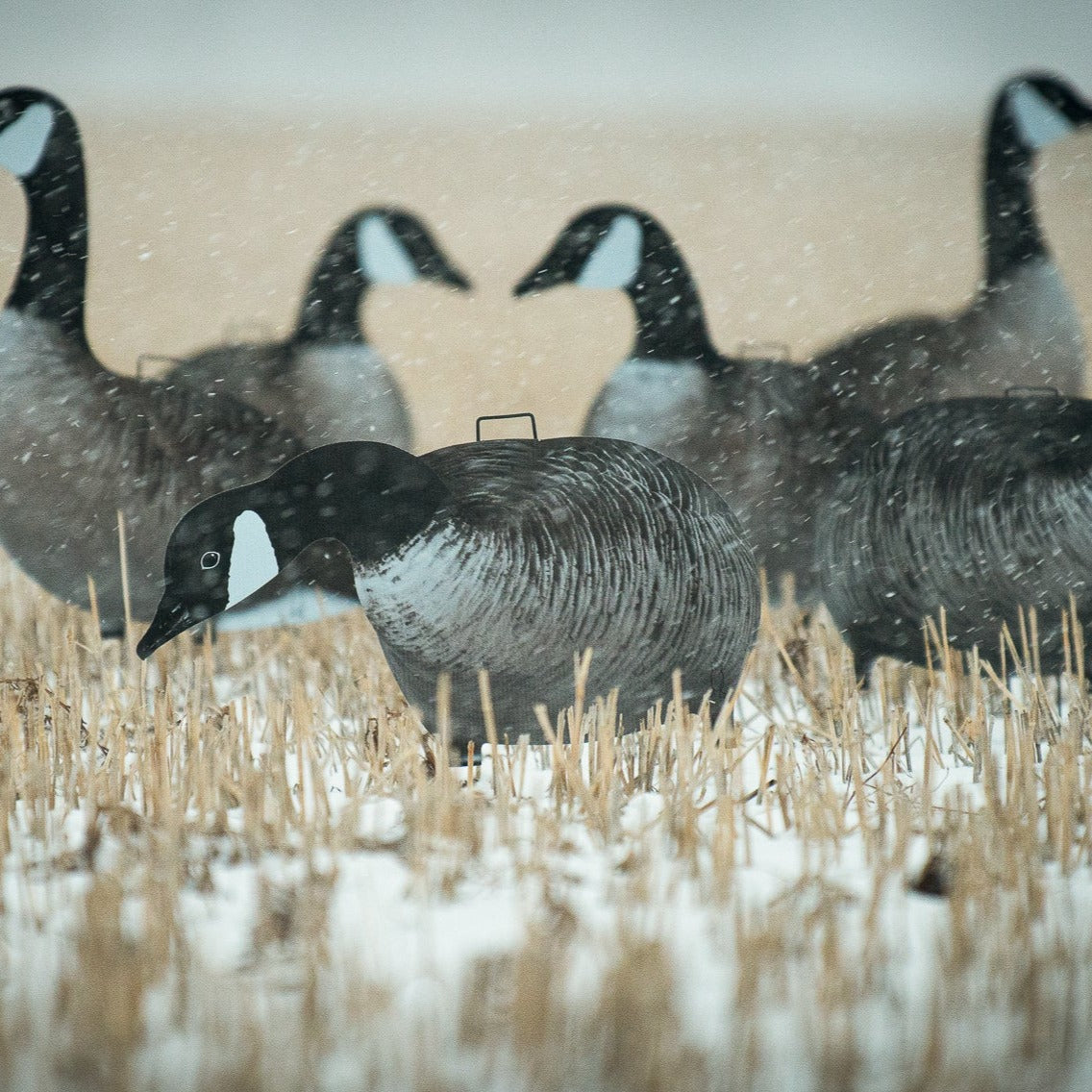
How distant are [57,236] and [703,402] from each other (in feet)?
5.07

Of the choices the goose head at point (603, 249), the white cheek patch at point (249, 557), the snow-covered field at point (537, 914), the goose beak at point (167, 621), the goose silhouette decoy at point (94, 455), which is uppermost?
the goose head at point (603, 249)

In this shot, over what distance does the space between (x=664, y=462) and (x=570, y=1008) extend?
1.10m

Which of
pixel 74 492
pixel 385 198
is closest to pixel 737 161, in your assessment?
pixel 385 198

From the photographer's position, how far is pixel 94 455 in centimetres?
257

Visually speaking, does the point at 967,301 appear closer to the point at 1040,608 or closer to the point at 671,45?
the point at 671,45

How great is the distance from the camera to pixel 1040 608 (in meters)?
2.17

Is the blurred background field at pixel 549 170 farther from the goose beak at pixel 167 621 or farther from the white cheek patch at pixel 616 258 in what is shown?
the goose beak at pixel 167 621

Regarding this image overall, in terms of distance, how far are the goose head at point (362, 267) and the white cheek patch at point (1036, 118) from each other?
1.54 metres

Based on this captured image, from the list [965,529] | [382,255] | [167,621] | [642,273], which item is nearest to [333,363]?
[382,255]

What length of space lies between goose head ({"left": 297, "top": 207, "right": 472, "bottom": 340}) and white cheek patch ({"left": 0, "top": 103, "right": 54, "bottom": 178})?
0.69 m

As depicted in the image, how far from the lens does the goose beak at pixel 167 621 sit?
6.15ft

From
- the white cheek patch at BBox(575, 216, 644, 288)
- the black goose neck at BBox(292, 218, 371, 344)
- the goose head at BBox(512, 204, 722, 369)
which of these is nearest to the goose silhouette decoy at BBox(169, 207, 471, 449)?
the black goose neck at BBox(292, 218, 371, 344)

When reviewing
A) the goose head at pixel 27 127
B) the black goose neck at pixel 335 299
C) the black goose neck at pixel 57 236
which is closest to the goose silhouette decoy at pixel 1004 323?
the black goose neck at pixel 335 299

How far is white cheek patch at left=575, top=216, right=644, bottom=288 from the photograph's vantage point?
281 cm
